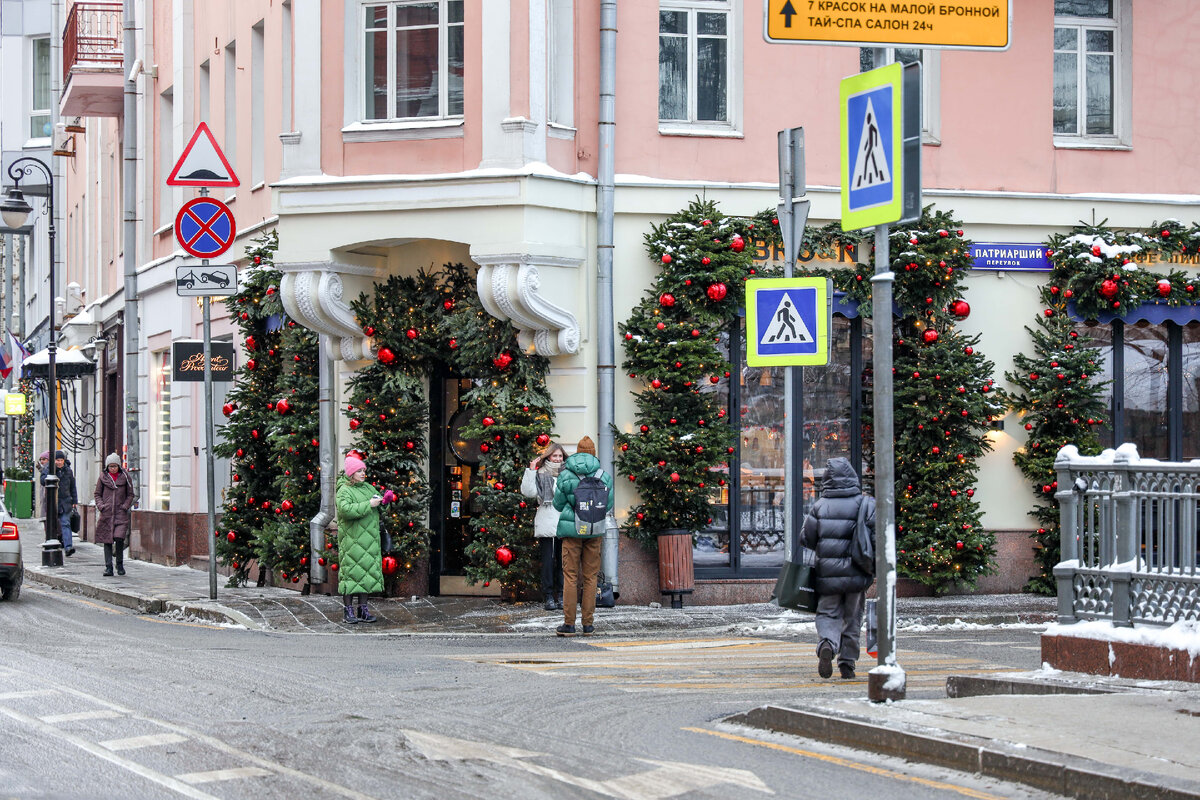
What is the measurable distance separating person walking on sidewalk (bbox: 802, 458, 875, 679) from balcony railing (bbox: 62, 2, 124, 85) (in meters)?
19.7

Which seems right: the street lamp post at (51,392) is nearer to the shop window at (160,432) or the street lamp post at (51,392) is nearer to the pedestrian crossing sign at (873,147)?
the shop window at (160,432)

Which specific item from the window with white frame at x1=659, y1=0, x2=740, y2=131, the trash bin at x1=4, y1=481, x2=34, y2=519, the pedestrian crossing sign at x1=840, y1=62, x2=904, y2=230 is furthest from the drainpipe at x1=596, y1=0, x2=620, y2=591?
the trash bin at x1=4, y1=481, x2=34, y2=519

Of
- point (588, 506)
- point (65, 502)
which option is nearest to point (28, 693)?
point (588, 506)

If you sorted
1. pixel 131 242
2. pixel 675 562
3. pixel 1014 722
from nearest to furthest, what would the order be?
1. pixel 1014 722
2. pixel 675 562
3. pixel 131 242

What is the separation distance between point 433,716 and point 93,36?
73.5 ft

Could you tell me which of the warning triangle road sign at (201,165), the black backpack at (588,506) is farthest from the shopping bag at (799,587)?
the warning triangle road sign at (201,165)

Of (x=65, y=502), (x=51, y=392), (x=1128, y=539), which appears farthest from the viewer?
(x=51, y=392)

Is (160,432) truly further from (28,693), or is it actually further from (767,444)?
(28,693)

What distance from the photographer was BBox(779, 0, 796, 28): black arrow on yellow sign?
9.48m

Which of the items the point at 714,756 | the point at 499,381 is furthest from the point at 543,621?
the point at 714,756

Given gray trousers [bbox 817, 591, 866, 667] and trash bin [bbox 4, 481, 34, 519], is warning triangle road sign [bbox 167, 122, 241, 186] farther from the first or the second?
trash bin [bbox 4, 481, 34, 519]

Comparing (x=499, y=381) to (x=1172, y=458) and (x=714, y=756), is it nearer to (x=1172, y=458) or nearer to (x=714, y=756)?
(x=1172, y=458)

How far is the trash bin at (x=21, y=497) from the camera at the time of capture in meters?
42.7

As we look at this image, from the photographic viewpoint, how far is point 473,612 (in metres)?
16.3
